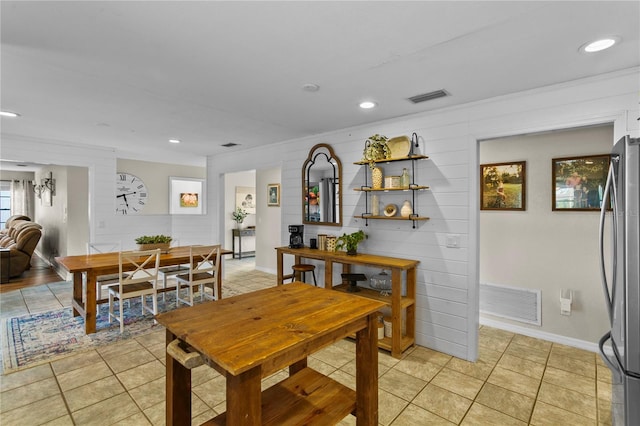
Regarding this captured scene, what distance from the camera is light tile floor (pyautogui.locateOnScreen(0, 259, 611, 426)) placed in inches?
83.7

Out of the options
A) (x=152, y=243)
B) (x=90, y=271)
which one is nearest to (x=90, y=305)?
(x=90, y=271)

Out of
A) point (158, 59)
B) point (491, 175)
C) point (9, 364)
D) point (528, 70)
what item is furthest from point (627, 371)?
point (9, 364)

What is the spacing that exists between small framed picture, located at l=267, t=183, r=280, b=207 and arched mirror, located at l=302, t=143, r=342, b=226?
2043 millimetres

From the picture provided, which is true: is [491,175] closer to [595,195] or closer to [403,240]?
[595,195]

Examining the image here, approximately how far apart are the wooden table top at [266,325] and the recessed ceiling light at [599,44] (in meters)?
2.00

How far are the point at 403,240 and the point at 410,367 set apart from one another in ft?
3.98

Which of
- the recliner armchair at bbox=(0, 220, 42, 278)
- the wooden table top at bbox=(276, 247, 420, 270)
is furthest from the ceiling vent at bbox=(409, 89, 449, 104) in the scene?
the recliner armchair at bbox=(0, 220, 42, 278)

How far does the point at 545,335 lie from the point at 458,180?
1944 mm

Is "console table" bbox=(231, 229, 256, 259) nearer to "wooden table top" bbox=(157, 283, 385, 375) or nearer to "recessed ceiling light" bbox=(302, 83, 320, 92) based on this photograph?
"recessed ceiling light" bbox=(302, 83, 320, 92)

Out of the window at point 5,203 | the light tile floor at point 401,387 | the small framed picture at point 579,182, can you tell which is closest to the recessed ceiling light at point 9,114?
the light tile floor at point 401,387

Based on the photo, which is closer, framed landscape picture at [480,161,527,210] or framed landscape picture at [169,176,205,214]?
framed landscape picture at [480,161,527,210]

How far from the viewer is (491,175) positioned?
3727 millimetres

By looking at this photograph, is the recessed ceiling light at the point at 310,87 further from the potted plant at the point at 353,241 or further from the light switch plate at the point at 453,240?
the light switch plate at the point at 453,240

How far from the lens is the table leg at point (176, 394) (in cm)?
156
